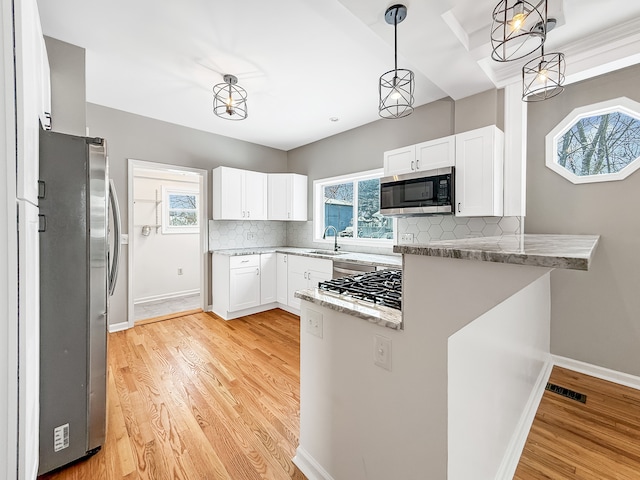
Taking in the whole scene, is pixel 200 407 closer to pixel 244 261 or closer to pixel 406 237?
pixel 244 261

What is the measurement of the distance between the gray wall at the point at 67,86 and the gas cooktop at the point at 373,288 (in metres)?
2.37

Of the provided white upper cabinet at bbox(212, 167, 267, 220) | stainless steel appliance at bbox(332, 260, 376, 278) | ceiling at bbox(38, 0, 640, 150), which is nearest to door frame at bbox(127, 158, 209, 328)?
white upper cabinet at bbox(212, 167, 267, 220)

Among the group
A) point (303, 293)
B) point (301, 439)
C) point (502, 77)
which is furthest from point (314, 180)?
point (301, 439)

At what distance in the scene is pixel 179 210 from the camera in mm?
5238

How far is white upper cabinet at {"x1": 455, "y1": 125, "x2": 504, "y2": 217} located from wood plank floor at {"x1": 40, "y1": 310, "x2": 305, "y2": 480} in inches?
84.3

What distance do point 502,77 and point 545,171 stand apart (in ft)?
3.06

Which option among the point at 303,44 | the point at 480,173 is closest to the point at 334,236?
the point at 480,173

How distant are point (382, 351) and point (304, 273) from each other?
2.74 metres

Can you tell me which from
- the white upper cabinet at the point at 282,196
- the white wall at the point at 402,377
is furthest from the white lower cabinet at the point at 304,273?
the white wall at the point at 402,377

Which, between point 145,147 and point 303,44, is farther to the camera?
point 145,147

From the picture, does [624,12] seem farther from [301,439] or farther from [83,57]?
[83,57]

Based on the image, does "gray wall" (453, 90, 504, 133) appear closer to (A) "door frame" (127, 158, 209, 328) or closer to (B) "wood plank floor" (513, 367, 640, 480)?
(B) "wood plank floor" (513, 367, 640, 480)

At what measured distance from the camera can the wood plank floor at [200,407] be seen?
150 cm

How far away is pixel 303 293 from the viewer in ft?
4.63
